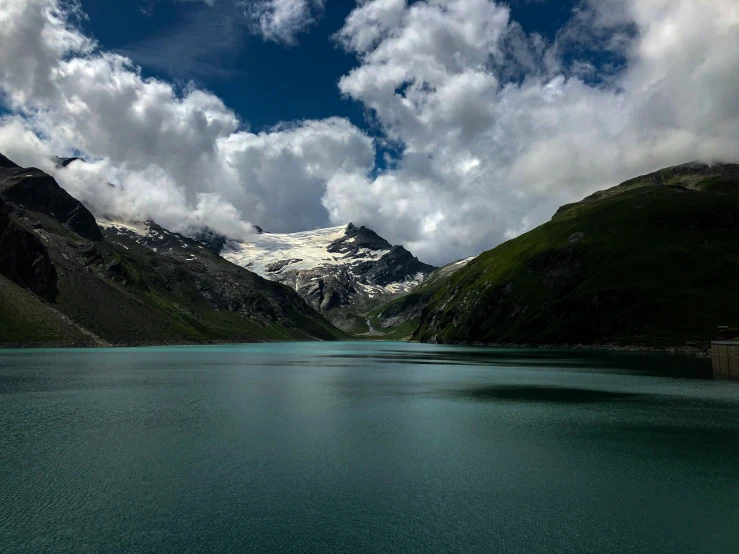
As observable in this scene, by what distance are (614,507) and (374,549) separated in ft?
51.2

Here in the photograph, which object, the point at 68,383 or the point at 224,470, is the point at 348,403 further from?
the point at 68,383

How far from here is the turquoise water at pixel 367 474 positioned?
25375mm

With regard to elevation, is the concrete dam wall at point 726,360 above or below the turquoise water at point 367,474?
above

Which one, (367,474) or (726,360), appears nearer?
(367,474)

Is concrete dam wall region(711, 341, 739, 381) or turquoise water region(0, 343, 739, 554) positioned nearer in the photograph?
turquoise water region(0, 343, 739, 554)

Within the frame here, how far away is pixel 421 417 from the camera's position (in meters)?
58.5

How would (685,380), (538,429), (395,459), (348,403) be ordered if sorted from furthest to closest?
(685,380) < (348,403) < (538,429) < (395,459)

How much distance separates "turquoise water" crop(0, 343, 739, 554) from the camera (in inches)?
999

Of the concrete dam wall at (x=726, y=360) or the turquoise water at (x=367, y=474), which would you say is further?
the concrete dam wall at (x=726, y=360)

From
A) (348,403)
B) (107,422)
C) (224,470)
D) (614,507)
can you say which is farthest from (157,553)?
(348,403)

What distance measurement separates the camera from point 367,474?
35781mm

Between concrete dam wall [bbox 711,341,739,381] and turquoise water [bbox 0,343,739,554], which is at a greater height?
concrete dam wall [bbox 711,341,739,381]

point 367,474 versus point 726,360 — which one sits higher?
point 726,360

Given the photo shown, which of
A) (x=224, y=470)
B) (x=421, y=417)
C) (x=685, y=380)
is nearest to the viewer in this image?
(x=224, y=470)
